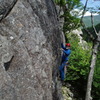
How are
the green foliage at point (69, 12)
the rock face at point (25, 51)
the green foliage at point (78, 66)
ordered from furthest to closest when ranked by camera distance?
the green foliage at point (69, 12)
the green foliage at point (78, 66)
the rock face at point (25, 51)

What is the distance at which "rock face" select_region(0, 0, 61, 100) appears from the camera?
6.59m

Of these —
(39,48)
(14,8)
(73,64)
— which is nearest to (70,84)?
(73,64)

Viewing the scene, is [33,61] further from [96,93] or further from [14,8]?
[96,93]

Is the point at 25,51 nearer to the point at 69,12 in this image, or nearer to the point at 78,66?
the point at 78,66

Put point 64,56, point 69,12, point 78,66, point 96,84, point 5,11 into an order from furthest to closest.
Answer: point 69,12
point 78,66
point 96,84
point 64,56
point 5,11

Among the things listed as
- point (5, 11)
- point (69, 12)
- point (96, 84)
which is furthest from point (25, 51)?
point (69, 12)

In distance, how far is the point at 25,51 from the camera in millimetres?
7430

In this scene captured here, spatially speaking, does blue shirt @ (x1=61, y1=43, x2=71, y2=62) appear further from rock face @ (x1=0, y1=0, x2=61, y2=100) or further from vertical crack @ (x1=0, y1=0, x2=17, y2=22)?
vertical crack @ (x1=0, y1=0, x2=17, y2=22)

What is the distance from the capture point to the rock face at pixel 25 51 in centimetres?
659

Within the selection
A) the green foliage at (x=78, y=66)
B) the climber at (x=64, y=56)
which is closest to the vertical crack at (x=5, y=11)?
the climber at (x=64, y=56)

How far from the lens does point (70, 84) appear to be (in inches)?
738

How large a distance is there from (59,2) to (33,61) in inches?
626

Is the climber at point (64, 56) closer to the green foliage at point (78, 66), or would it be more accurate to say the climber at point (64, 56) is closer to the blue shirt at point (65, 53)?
the blue shirt at point (65, 53)

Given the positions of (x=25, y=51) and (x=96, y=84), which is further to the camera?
(x=96, y=84)
